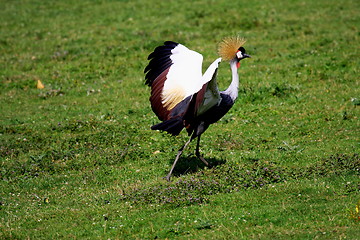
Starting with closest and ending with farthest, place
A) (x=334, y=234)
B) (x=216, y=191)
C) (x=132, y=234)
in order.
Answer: (x=334, y=234), (x=132, y=234), (x=216, y=191)

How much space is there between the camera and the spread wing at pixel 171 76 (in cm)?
959

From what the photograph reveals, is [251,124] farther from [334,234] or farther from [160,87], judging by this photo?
[334,234]

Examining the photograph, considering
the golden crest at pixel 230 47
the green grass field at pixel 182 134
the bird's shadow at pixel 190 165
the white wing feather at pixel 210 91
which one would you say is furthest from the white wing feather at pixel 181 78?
the green grass field at pixel 182 134

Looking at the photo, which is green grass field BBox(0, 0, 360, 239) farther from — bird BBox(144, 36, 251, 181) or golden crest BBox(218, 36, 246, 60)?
golden crest BBox(218, 36, 246, 60)

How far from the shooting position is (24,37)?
20578 millimetres

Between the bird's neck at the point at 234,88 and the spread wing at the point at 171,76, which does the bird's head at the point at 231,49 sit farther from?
the spread wing at the point at 171,76

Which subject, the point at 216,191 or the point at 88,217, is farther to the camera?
the point at 216,191

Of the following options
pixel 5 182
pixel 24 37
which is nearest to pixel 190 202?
pixel 5 182

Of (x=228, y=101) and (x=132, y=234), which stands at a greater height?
(x=228, y=101)

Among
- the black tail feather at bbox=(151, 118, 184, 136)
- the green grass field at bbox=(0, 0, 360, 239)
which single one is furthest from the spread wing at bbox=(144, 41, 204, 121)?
the green grass field at bbox=(0, 0, 360, 239)

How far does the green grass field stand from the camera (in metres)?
7.70

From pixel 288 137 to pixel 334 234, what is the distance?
476 cm

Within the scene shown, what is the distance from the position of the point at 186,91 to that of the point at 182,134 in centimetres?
252

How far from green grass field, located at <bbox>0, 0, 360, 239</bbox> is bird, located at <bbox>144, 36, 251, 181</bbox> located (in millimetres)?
896
